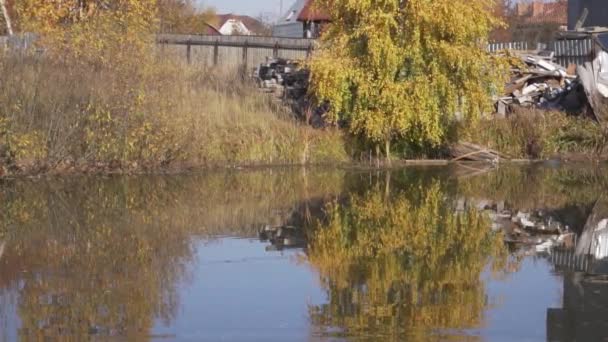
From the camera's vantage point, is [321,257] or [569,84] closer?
[321,257]

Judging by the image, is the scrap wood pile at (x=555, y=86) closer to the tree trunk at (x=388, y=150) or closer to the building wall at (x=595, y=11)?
the tree trunk at (x=388, y=150)

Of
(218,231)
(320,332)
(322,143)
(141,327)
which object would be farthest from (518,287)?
(322,143)

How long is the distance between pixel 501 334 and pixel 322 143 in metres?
18.7

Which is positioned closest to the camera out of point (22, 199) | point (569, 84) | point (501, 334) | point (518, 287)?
point (501, 334)

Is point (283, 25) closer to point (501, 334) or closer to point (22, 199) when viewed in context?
point (22, 199)

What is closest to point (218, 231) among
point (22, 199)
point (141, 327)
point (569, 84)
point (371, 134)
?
point (22, 199)

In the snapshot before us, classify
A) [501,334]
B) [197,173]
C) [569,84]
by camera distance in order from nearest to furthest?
[501,334]
[197,173]
[569,84]

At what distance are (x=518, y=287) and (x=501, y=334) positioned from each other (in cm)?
244

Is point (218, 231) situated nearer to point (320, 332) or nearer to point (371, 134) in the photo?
point (320, 332)

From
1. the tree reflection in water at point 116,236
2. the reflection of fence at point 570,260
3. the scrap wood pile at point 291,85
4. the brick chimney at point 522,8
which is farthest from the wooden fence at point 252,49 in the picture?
the brick chimney at point 522,8

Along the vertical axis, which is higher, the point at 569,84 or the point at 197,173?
the point at 569,84

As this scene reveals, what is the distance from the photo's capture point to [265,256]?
593 inches

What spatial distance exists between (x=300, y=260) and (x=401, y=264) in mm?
1428

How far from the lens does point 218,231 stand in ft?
56.3
